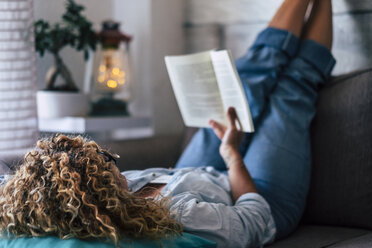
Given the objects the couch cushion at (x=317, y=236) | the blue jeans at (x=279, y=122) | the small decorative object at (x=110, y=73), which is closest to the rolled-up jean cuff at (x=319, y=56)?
the blue jeans at (x=279, y=122)

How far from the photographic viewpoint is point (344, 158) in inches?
52.9

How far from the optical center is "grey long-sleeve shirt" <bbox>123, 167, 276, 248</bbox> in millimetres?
967

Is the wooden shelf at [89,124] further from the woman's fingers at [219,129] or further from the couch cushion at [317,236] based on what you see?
the couch cushion at [317,236]

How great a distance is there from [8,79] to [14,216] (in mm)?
875

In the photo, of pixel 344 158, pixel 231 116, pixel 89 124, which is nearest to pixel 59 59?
pixel 89 124

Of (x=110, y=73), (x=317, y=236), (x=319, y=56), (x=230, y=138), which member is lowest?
(x=317, y=236)

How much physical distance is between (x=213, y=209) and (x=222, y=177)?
35 cm

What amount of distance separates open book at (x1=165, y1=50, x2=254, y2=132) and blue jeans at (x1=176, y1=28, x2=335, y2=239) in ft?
0.42

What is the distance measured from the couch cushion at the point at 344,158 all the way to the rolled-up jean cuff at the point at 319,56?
110 mm

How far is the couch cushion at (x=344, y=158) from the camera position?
4.28 feet

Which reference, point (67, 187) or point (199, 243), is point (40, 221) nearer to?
point (67, 187)

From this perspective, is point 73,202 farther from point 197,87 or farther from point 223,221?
point 197,87

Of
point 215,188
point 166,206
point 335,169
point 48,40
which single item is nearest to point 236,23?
point 48,40

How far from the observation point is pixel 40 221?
0.82 metres
